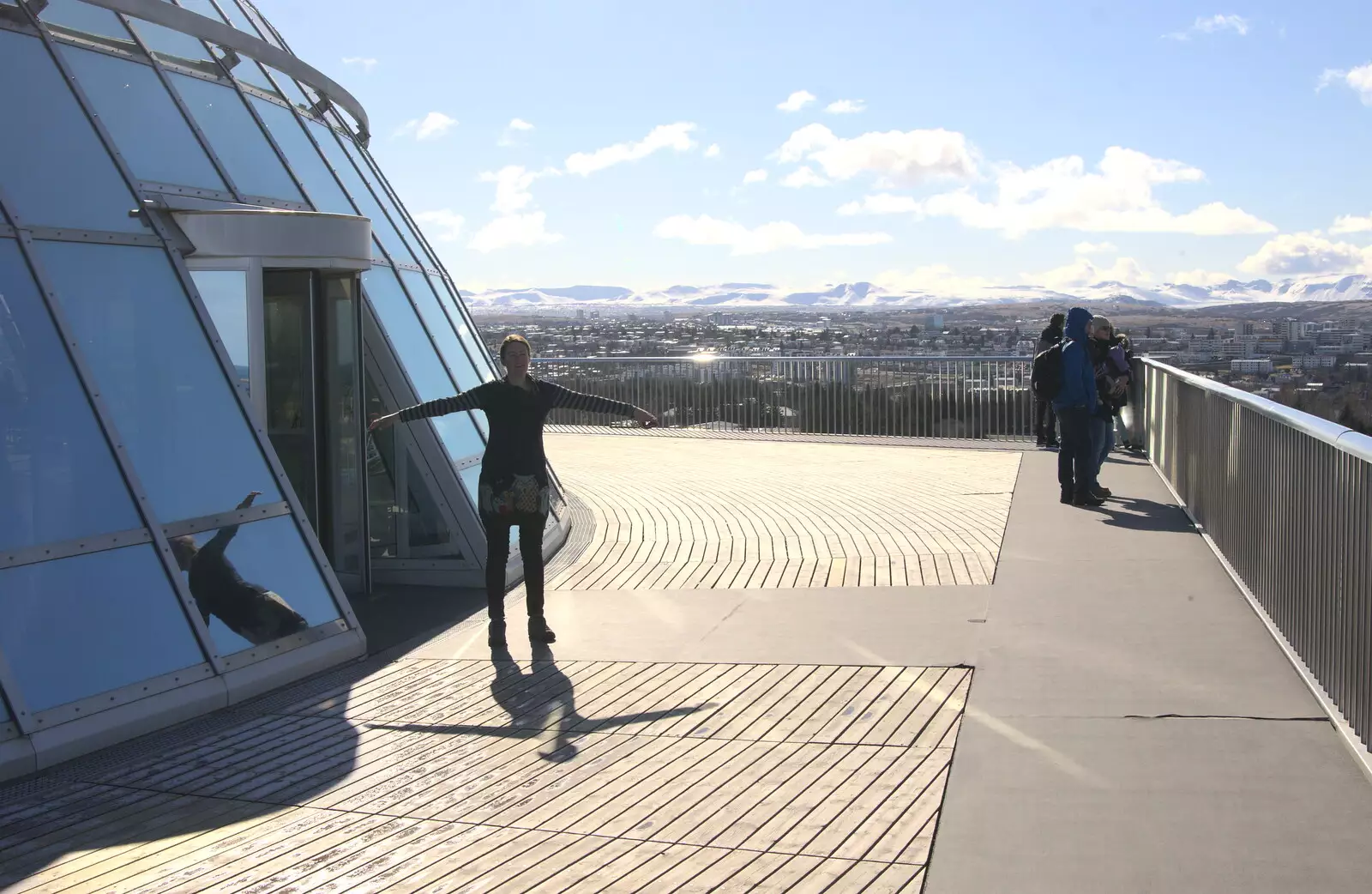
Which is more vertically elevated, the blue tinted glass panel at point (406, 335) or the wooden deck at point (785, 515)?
the blue tinted glass panel at point (406, 335)

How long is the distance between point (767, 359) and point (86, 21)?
545 inches

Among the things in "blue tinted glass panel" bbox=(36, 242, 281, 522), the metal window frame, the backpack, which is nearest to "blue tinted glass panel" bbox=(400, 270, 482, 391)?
the metal window frame

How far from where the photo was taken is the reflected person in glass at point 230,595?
6.84 metres

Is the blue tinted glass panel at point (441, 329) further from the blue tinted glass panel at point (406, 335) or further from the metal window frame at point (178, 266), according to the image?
the metal window frame at point (178, 266)

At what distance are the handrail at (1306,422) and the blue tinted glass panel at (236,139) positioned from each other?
6.40 metres

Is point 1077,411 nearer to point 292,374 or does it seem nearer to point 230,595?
point 292,374

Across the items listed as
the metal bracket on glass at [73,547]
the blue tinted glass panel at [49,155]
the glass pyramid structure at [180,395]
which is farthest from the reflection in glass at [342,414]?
the metal bracket on glass at [73,547]

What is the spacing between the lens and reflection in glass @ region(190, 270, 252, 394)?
7.83 metres

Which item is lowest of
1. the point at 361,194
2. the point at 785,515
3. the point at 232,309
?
the point at 785,515

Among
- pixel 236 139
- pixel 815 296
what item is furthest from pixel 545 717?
pixel 815 296

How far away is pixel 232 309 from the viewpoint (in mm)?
7977

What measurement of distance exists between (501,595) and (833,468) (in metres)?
8.70

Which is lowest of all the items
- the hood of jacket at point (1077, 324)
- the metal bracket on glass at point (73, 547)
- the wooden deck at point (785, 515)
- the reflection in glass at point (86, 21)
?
the wooden deck at point (785, 515)

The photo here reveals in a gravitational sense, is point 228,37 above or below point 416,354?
above
